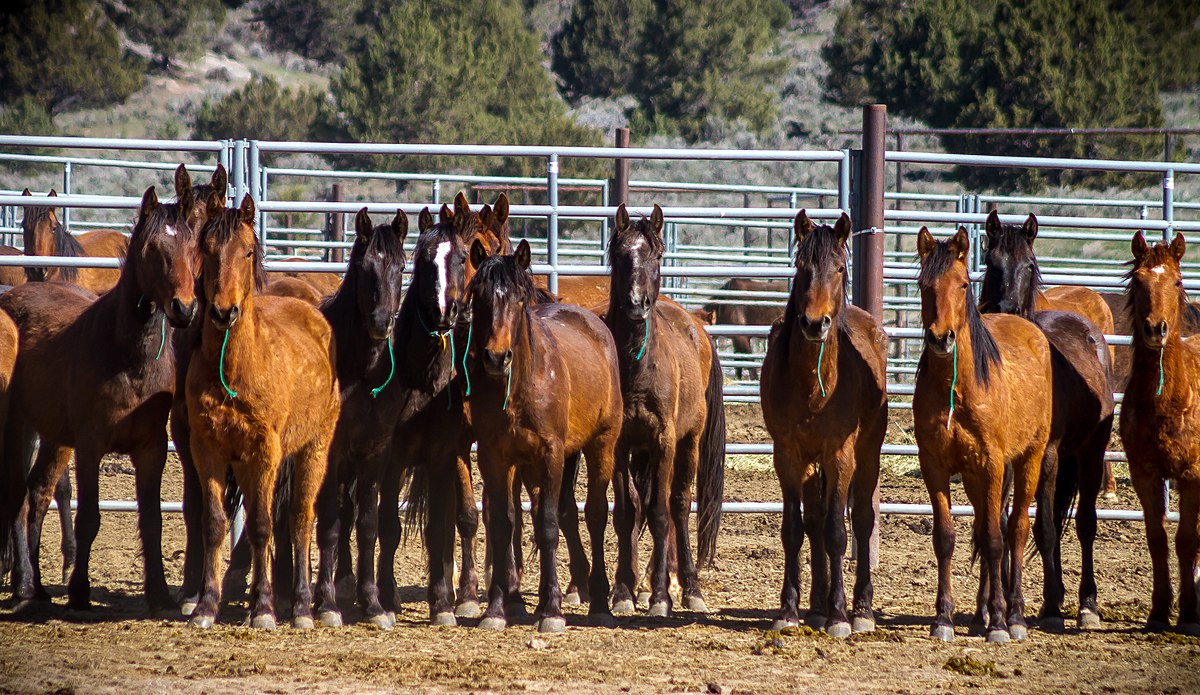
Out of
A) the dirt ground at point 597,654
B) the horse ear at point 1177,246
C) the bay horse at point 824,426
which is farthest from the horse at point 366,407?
the horse ear at point 1177,246

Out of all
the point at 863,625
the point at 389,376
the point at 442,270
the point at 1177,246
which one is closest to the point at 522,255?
the point at 442,270

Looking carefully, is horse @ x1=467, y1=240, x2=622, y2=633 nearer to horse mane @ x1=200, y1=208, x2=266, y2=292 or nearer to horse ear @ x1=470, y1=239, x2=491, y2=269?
horse ear @ x1=470, y1=239, x2=491, y2=269

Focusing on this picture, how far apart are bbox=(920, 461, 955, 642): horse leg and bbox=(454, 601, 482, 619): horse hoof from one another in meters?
2.09

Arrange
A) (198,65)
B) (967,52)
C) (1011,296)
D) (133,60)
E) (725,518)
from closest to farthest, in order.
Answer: (1011,296), (725,518), (967,52), (133,60), (198,65)

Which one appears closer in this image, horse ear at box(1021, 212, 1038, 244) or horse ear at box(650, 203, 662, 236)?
horse ear at box(650, 203, 662, 236)

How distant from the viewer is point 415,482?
6.58 meters

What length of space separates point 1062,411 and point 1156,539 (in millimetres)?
725

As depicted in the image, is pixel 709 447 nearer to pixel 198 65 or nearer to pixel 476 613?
pixel 476 613

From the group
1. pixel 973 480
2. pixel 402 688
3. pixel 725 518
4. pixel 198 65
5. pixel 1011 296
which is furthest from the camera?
pixel 198 65

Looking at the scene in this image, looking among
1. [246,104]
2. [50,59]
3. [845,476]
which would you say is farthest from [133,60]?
[845,476]

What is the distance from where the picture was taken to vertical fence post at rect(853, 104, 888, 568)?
7410mm

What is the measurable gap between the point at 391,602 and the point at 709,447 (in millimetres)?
2019

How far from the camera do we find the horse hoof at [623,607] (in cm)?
642

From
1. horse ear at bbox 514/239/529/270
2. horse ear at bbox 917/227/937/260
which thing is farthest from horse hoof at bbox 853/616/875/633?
horse ear at bbox 514/239/529/270
